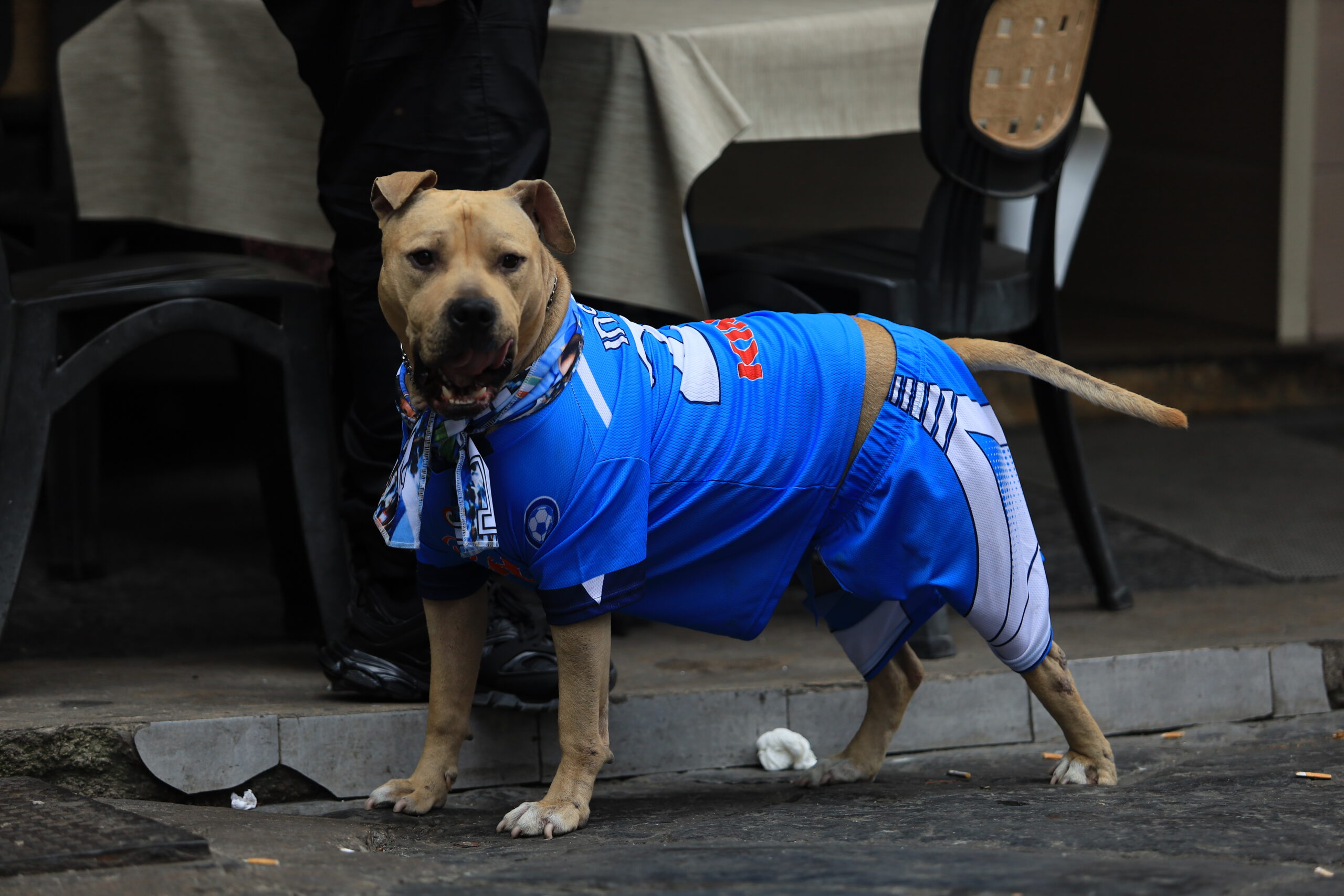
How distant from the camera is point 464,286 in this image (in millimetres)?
Result: 2516

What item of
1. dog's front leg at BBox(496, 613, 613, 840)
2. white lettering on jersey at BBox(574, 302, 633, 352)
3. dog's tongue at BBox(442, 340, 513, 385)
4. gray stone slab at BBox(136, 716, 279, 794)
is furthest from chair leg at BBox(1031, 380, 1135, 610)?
gray stone slab at BBox(136, 716, 279, 794)

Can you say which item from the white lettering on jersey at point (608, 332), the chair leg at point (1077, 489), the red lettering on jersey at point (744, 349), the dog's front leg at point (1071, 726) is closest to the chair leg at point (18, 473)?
the white lettering on jersey at point (608, 332)

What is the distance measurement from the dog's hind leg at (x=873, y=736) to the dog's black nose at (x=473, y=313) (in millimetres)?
1268

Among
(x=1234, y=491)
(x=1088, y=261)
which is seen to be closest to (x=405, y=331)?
(x=1234, y=491)

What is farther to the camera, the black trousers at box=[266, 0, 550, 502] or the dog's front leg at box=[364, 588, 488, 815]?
the black trousers at box=[266, 0, 550, 502]

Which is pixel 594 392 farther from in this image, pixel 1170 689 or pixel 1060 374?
pixel 1170 689

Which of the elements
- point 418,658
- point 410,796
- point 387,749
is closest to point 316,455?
point 418,658

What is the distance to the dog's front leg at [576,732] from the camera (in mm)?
2725

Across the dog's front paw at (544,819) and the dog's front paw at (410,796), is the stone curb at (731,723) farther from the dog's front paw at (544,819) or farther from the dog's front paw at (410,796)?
the dog's front paw at (544,819)

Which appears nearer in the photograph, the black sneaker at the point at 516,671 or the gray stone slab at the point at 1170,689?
the black sneaker at the point at 516,671

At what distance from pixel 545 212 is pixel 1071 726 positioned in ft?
4.94

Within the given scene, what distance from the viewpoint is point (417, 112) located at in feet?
10.3

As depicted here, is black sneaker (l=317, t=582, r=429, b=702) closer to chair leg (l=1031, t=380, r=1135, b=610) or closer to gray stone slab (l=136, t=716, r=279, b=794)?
gray stone slab (l=136, t=716, r=279, b=794)

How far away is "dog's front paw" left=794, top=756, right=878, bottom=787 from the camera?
127 inches
